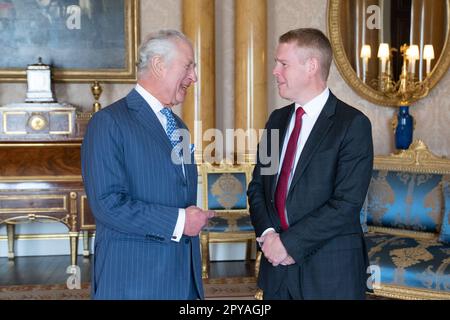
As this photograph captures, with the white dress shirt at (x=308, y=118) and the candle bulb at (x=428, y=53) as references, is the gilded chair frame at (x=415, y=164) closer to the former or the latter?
the candle bulb at (x=428, y=53)

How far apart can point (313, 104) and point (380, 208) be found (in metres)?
2.23

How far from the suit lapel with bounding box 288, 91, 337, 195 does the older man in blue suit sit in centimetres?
41

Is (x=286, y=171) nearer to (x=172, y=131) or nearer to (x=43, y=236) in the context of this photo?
(x=172, y=131)

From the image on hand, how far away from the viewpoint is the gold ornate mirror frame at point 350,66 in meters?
5.46

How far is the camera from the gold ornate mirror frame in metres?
5.46

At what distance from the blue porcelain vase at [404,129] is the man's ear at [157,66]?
383 cm

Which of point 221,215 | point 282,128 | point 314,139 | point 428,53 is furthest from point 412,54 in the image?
point 314,139

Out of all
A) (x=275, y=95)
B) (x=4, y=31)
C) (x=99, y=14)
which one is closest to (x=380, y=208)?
(x=275, y=95)

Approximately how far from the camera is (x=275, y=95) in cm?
567

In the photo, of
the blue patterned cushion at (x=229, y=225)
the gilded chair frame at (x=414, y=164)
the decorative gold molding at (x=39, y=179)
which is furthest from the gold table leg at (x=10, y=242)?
the gilded chair frame at (x=414, y=164)

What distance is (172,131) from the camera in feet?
6.65

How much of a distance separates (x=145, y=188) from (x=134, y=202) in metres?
0.08

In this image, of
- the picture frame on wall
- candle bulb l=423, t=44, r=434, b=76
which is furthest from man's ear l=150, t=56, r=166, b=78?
candle bulb l=423, t=44, r=434, b=76

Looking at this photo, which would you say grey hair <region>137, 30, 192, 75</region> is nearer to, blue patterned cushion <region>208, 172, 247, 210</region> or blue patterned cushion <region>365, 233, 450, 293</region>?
blue patterned cushion <region>365, 233, 450, 293</region>
